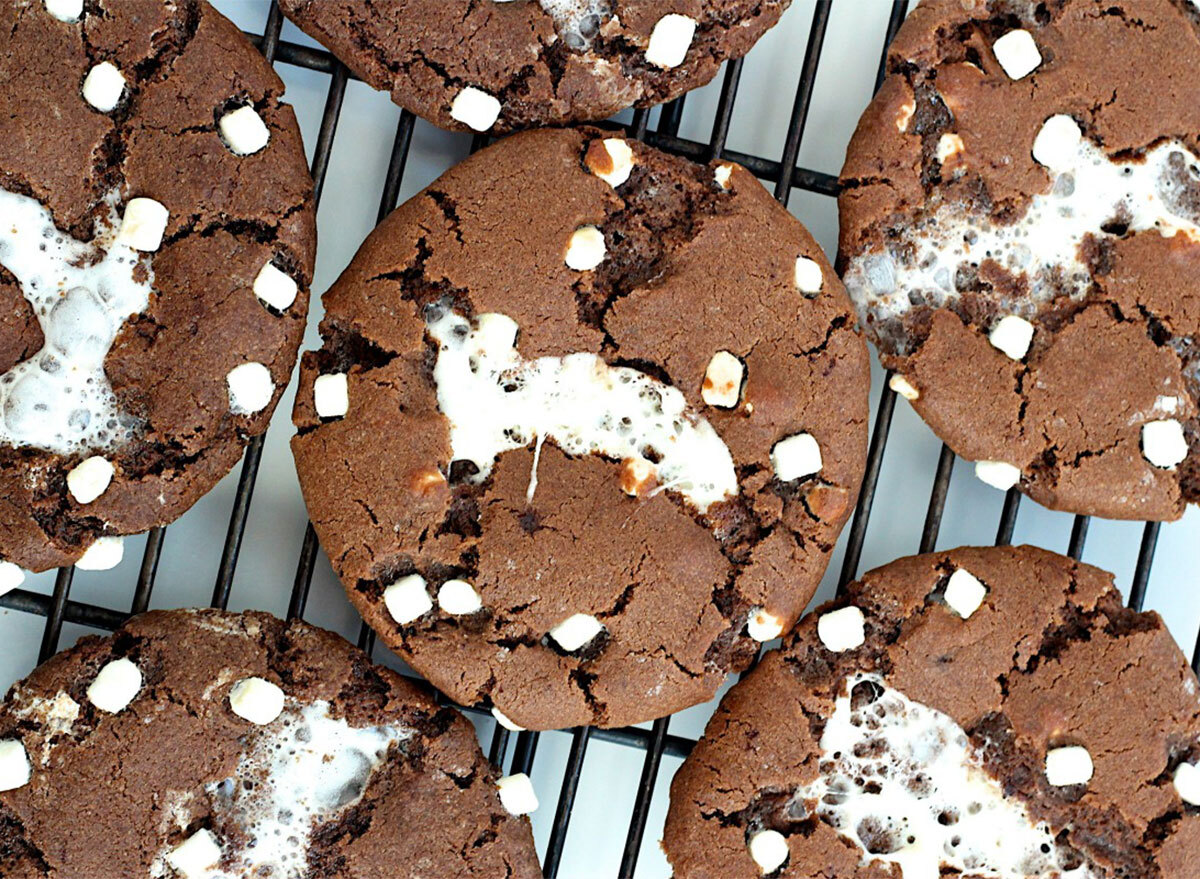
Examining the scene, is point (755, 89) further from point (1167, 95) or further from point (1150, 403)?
point (1150, 403)

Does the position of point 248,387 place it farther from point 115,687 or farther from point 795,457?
point 795,457

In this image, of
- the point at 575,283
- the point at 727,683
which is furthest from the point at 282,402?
the point at 727,683

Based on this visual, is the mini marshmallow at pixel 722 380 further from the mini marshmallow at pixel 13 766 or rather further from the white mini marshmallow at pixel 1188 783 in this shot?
the mini marshmallow at pixel 13 766

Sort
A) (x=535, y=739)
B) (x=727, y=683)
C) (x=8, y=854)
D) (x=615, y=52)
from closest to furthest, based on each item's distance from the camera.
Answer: (x=8, y=854), (x=615, y=52), (x=535, y=739), (x=727, y=683)

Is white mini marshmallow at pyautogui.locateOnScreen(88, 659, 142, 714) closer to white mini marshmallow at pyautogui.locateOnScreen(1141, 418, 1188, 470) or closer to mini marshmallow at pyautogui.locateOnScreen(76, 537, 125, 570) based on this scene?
mini marshmallow at pyautogui.locateOnScreen(76, 537, 125, 570)

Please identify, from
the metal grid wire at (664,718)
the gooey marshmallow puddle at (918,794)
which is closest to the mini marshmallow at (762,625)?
the gooey marshmallow puddle at (918,794)
